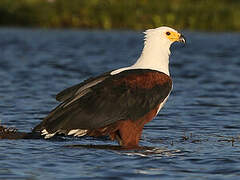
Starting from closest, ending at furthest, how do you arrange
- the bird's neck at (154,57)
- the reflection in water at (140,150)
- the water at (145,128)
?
the water at (145,128) → the reflection in water at (140,150) → the bird's neck at (154,57)

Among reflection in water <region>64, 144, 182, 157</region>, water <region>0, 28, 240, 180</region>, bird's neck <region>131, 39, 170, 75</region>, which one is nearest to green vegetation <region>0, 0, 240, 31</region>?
water <region>0, 28, 240, 180</region>

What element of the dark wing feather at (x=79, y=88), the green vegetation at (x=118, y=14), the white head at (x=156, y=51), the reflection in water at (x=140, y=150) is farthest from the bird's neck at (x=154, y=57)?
the green vegetation at (x=118, y=14)

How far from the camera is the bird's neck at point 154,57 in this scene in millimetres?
10602

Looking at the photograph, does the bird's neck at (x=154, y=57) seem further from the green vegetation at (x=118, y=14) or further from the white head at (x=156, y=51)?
the green vegetation at (x=118, y=14)

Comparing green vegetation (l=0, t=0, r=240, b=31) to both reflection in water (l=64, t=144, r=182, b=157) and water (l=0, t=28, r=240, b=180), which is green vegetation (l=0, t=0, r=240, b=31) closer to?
water (l=0, t=28, r=240, b=180)

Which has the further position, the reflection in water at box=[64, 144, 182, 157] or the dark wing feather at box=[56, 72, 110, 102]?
the dark wing feather at box=[56, 72, 110, 102]

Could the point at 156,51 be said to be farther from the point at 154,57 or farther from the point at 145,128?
the point at 145,128

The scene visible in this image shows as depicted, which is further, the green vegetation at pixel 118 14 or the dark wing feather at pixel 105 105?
the green vegetation at pixel 118 14

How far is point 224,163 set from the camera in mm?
9703

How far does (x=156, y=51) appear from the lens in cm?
1068

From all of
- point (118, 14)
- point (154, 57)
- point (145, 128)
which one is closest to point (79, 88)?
point (154, 57)

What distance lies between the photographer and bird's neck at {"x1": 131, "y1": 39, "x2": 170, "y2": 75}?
1060 cm

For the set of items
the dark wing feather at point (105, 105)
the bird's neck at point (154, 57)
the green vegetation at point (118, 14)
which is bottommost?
the dark wing feather at point (105, 105)

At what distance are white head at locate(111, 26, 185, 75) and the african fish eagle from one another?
0.10 feet
